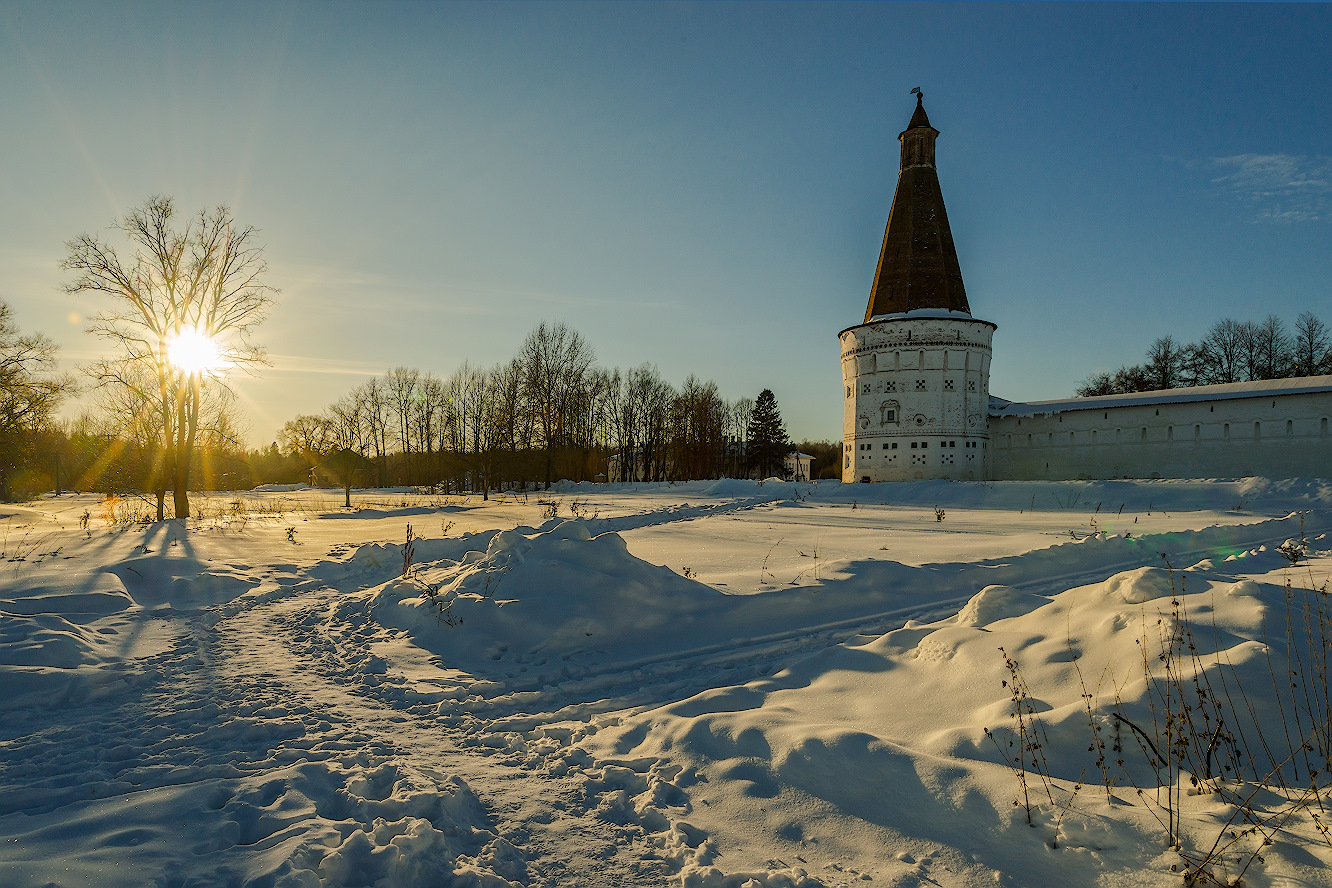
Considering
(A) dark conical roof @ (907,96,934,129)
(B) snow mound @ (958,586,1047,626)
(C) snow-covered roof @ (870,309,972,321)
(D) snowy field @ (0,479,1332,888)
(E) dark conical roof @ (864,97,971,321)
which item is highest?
(A) dark conical roof @ (907,96,934,129)

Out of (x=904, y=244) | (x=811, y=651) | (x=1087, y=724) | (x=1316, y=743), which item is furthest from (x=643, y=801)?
(x=904, y=244)

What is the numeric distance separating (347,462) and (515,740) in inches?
1204

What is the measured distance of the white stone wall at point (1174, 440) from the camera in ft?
95.5

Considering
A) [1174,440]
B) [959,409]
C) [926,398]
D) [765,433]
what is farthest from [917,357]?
[765,433]

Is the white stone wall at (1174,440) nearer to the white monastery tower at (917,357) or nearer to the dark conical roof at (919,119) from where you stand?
the white monastery tower at (917,357)

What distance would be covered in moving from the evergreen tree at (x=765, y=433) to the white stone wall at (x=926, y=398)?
74.5 ft

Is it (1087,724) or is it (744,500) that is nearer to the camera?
(1087,724)

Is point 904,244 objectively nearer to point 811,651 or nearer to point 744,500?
point 744,500

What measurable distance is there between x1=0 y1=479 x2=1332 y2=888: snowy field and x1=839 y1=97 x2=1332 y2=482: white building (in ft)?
93.0

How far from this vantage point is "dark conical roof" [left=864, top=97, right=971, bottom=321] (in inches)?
1449

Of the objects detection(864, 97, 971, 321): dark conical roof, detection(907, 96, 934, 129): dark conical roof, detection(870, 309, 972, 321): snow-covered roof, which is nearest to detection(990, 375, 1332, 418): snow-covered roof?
detection(870, 309, 972, 321): snow-covered roof

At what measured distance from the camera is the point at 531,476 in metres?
47.4

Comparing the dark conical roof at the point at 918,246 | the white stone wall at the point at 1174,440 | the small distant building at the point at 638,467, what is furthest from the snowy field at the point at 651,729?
the small distant building at the point at 638,467

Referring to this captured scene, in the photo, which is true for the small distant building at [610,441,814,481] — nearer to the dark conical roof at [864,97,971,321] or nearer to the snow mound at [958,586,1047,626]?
the dark conical roof at [864,97,971,321]
